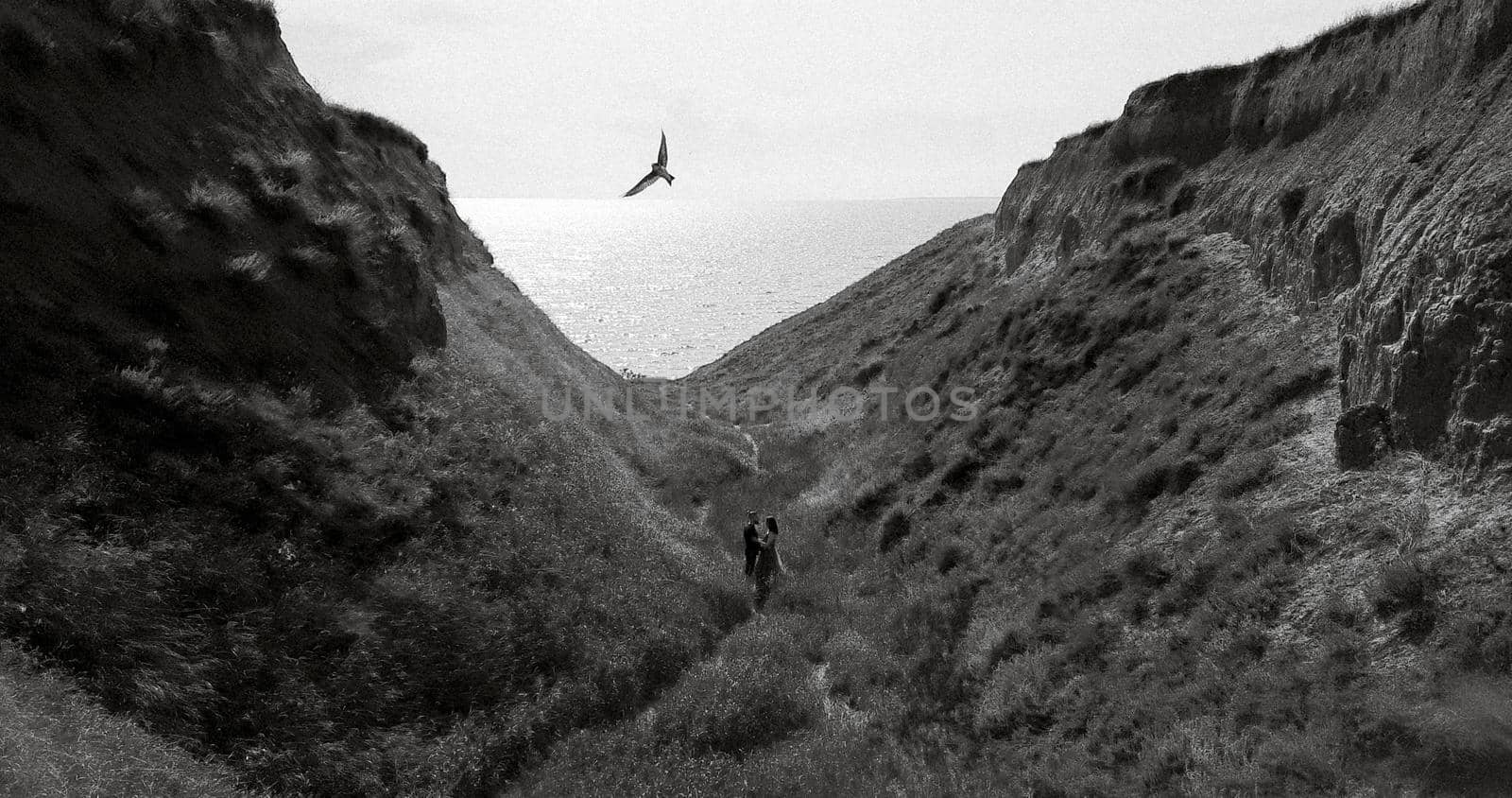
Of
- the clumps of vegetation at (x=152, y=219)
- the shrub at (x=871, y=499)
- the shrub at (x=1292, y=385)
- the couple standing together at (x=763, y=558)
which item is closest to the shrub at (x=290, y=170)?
the clumps of vegetation at (x=152, y=219)

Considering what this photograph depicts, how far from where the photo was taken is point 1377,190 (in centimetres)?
1216

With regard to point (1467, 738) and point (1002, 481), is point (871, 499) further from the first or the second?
point (1467, 738)

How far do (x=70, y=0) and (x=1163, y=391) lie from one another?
65.2 feet

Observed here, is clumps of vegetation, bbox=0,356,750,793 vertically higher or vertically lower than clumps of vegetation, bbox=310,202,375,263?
lower

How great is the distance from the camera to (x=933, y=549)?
46.4 ft

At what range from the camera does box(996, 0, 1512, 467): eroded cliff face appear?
866 centimetres

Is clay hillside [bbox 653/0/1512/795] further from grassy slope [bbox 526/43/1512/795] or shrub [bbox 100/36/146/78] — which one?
shrub [bbox 100/36/146/78]

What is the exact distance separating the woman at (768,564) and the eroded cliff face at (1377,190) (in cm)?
952

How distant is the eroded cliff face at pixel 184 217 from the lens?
369 inches

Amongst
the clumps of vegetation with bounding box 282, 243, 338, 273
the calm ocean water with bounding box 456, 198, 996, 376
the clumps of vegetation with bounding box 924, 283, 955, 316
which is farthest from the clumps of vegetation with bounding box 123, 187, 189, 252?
the calm ocean water with bounding box 456, 198, 996, 376

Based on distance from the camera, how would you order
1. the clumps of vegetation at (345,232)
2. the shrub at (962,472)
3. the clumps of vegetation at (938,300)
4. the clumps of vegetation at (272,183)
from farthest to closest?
the clumps of vegetation at (938,300)
the shrub at (962,472)
the clumps of vegetation at (345,232)
the clumps of vegetation at (272,183)

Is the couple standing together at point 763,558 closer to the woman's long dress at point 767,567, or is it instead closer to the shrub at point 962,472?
the woman's long dress at point 767,567

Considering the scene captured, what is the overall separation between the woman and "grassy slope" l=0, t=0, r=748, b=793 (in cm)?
86

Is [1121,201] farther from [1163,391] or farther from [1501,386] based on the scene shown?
[1501,386]
